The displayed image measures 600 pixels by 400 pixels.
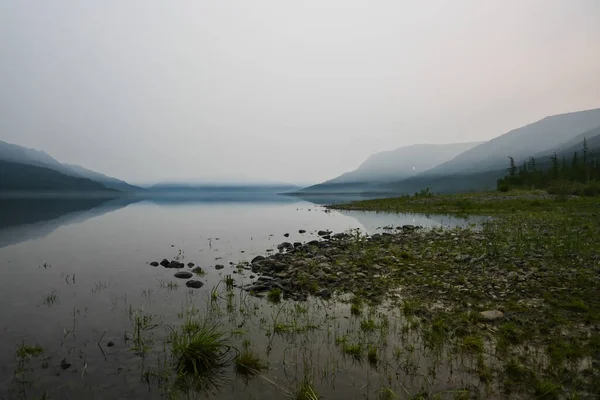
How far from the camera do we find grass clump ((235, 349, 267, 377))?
6.90 m

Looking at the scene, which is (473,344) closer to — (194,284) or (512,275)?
(512,275)

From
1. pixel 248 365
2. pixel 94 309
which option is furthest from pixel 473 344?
pixel 94 309

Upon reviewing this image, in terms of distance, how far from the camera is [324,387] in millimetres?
6359

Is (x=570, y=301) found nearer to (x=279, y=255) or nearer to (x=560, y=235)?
(x=560, y=235)

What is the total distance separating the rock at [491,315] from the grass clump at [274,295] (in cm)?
692

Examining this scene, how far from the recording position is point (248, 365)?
7.05m

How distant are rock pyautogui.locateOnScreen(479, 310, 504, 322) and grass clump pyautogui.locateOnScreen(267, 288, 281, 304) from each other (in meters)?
6.92

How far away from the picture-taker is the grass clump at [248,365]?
6902mm

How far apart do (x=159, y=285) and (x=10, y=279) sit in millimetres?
7853

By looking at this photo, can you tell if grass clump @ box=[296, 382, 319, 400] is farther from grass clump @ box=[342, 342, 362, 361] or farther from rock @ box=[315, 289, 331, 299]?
rock @ box=[315, 289, 331, 299]

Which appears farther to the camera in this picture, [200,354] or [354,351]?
[354,351]

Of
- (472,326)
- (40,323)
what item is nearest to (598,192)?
(472,326)

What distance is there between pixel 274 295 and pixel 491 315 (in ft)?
24.5

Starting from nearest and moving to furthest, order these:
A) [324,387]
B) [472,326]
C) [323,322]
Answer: [324,387], [472,326], [323,322]
